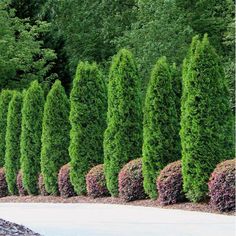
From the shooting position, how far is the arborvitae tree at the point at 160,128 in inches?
640

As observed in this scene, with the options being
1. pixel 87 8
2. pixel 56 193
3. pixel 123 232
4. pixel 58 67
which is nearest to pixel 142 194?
pixel 56 193

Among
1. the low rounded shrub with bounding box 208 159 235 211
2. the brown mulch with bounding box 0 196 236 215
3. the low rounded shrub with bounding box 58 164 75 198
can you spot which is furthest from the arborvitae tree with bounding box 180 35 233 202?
the low rounded shrub with bounding box 58 164 75 198

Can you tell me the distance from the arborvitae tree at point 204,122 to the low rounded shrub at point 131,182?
7.35 ft

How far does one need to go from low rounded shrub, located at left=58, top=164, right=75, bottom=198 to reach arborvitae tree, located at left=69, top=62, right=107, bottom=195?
50cm

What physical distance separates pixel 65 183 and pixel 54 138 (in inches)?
66.9

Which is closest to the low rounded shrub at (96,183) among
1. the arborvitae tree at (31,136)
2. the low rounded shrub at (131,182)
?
the low rounded shrub at (131,182)

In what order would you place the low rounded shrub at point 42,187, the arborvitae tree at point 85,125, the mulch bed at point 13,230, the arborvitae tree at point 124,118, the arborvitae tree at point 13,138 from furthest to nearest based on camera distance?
the arborvitae tree at point 13,138
the low rounded shrub at point 42,187
the arborvitae tree at point 85,125
the arborvitae tree at point 124,118
the mulch bed at point 13,230

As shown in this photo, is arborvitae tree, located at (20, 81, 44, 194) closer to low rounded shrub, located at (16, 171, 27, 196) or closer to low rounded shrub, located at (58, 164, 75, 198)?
low rounded shrub, located at (16, 171, 27, 196)

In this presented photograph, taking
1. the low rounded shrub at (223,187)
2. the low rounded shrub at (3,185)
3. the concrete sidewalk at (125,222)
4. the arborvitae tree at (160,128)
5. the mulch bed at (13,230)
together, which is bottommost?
the low rounded shrub at (3,185)

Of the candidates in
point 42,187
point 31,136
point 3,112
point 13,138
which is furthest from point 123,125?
point 3,112

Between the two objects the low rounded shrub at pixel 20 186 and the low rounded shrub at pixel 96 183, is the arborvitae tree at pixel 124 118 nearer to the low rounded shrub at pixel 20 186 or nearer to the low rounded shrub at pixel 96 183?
the low rounded shrub at pixel 96 183

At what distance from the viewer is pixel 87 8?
4103cm

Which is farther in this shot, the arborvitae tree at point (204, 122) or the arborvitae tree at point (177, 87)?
the arborvitae tree at point (177, 87)

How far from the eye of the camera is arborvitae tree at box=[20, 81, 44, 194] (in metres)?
22.2
